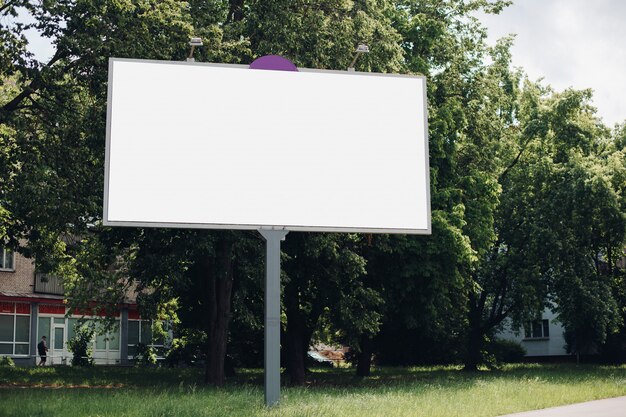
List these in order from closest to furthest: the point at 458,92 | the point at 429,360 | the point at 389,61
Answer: the point at 389,61 → the point at 458,92 → the point at 429,360

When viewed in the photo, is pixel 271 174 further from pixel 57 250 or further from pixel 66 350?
pixel 66 350

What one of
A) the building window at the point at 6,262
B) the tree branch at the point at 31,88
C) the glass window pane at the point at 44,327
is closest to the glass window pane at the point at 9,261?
the building window at the point at 6,262

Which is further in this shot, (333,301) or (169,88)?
(333,301)

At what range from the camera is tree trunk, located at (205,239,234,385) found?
1063 inches

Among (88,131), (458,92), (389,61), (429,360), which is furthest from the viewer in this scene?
(429,360)

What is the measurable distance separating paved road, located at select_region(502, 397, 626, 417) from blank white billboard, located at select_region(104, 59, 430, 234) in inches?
173

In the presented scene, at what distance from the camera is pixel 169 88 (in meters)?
15.9

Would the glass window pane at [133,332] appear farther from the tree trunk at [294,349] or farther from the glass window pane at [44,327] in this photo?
the tree trunk at [294,349]

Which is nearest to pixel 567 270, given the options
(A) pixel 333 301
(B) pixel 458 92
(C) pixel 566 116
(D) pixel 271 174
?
(C) pixel 566 116

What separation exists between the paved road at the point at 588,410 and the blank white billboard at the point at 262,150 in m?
4.40

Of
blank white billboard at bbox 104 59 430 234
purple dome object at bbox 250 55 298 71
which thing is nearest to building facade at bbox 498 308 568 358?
blank white billboard at bbox 104 59 430 234

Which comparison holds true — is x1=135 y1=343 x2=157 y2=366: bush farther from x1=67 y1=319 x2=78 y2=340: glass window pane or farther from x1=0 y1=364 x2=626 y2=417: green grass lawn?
x1=0 y1=364 x2=626 y2=417: green grass lawn

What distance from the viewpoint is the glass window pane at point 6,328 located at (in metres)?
48.6

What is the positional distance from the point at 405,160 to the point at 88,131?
33.8 feet
